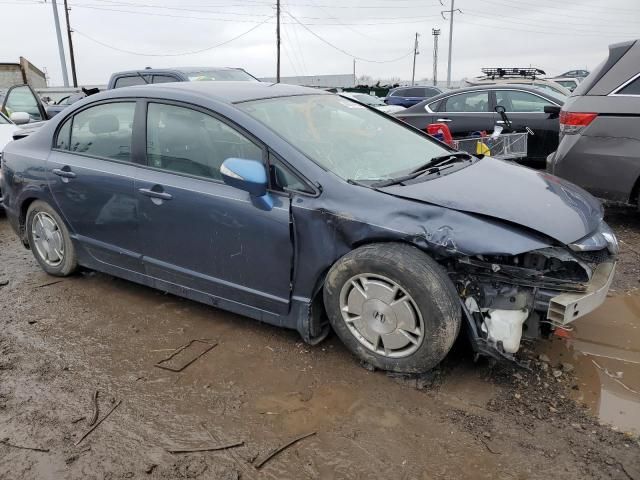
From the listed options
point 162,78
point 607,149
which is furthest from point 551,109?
point 162,78

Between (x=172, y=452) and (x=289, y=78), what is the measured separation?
168 ft

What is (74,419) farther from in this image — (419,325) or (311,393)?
(419,325)

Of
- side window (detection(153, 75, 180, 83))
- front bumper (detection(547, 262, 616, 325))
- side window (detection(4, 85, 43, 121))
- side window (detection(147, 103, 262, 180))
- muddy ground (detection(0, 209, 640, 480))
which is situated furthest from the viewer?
side window (detection(4, 85, 43, 121))

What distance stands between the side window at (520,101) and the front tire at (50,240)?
22.0 feet

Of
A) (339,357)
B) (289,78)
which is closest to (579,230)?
(339,357)

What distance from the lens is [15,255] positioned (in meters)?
5.31

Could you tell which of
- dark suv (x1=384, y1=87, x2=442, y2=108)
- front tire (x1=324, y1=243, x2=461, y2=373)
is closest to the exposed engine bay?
front tire (x1=324, y1=243, x2=461, y2=373)

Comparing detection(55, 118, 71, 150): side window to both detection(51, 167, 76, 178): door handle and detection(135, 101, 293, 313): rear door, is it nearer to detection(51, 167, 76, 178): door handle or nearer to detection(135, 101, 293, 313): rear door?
detection(51, 167, 76, 178): door handle

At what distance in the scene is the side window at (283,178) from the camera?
9.93 ft

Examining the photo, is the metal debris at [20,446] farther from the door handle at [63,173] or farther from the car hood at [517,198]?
the car hood at [517,198]

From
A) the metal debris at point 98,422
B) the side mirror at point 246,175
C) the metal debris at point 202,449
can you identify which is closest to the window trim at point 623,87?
the side mirror at point 246,175

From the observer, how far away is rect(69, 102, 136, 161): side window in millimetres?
3719

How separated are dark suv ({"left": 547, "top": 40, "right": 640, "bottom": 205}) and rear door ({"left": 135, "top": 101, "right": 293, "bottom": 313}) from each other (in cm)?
360

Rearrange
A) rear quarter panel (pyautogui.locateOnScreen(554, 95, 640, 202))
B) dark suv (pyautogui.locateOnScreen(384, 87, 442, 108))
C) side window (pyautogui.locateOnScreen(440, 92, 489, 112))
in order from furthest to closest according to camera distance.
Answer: dark suv (pyautogui.locateOnScreen(384, 87, 442, 108)) → side window (pyautogui.locateOnScreen(440, 92, 489, 112)) → rear quarter panel (pyautogui.locateOnScreen(554, 95, 640, 202))
